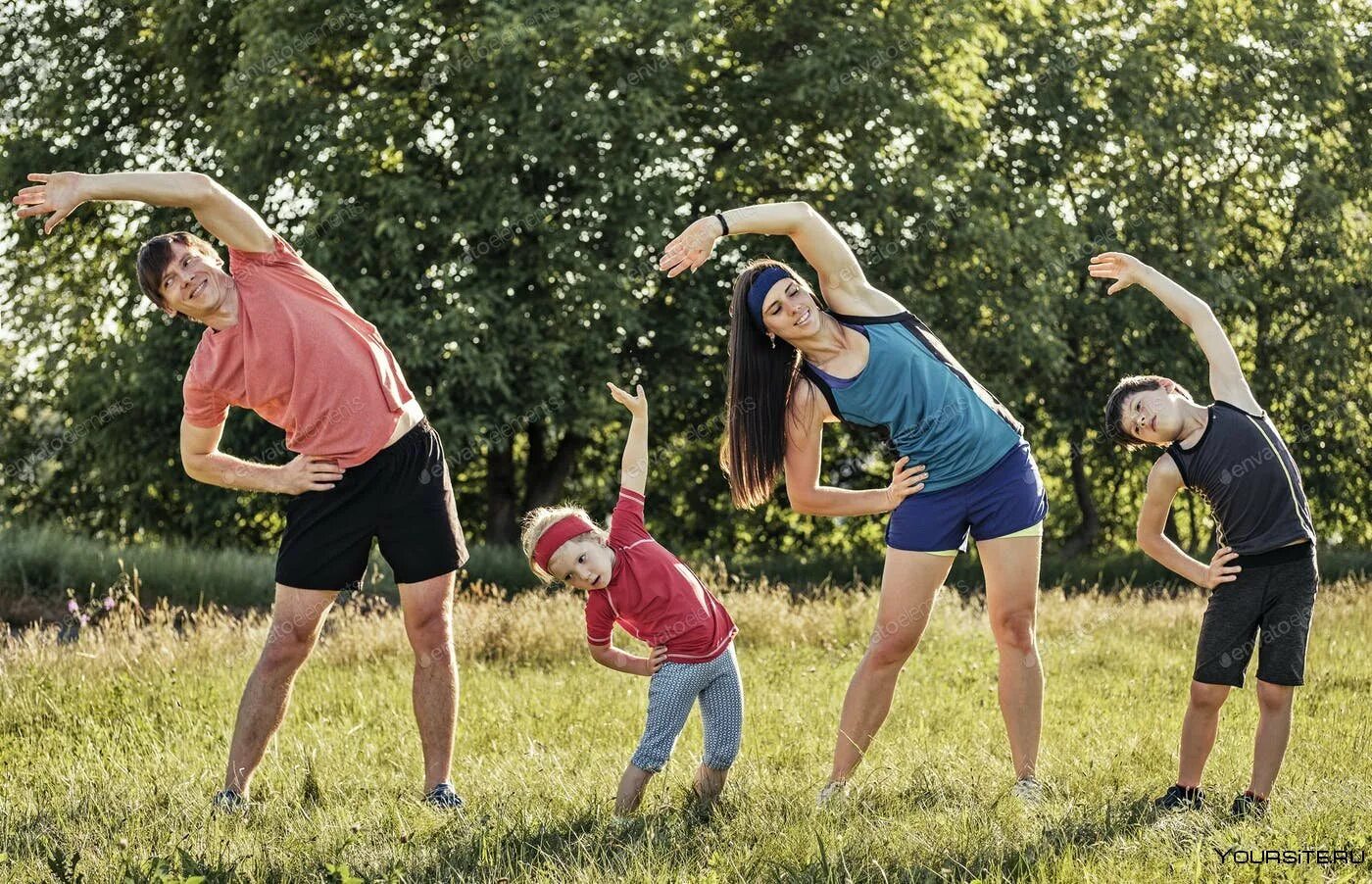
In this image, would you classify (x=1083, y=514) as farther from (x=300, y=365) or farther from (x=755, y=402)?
(x=300, y=365)

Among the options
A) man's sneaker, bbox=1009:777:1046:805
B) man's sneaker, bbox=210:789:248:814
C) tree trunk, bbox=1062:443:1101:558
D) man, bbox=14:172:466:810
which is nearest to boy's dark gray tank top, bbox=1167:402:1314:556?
man's sneaker, bbox=1009:777:1046:805

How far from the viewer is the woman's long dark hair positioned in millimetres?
4441

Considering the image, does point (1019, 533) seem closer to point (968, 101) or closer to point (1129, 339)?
point (968, 101)

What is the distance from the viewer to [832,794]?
4.38 metres

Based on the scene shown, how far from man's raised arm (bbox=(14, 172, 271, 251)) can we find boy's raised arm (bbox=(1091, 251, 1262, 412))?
9.35 feet

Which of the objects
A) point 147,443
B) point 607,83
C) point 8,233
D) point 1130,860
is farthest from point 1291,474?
point 8,233

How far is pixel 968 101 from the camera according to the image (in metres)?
17.0

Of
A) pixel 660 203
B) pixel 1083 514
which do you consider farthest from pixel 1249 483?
pixel 1083 514

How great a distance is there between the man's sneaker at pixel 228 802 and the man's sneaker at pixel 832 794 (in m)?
1.93

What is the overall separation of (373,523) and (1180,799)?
2.87 m

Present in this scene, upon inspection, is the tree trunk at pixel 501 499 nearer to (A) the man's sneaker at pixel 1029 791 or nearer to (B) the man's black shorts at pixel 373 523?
(B) the man's black shorts at pixel 373 523

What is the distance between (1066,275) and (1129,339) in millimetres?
1464

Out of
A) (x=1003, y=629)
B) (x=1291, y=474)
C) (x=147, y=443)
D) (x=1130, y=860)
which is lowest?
(x=147, y=443)

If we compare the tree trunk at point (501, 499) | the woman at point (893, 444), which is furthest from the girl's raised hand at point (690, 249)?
the tree trunk at point (501, 499)
